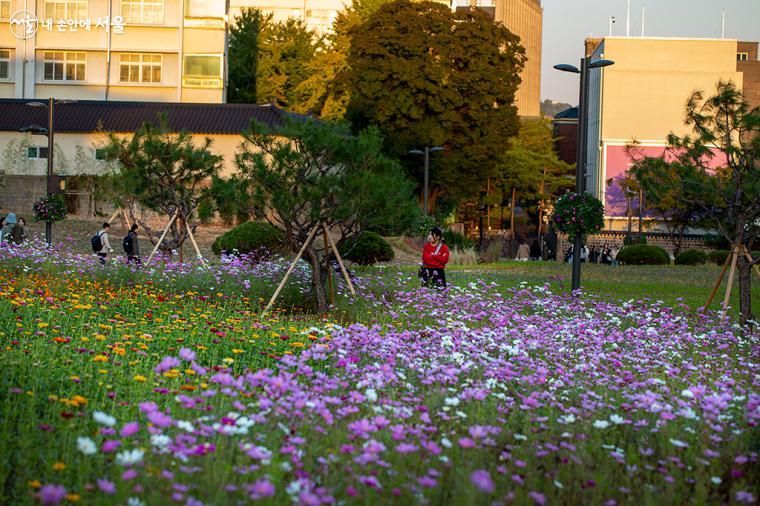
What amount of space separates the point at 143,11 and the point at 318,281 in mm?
47691

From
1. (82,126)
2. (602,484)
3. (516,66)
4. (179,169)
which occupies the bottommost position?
(602,484)

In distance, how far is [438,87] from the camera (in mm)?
55031

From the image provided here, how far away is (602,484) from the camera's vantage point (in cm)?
633

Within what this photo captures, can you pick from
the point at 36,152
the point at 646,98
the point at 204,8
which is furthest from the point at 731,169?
the point at 646,98

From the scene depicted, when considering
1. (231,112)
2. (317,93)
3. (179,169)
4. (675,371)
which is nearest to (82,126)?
(231,112)

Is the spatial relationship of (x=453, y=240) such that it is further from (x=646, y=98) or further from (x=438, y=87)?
(x=646, y=98)

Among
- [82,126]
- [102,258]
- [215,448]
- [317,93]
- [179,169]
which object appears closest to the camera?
[215,448]

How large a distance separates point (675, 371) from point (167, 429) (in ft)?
14.9

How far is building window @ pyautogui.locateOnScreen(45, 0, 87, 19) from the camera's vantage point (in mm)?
61875

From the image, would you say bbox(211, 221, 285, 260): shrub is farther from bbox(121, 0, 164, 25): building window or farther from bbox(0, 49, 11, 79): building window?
bbox(0, 49, 11, 79): building window

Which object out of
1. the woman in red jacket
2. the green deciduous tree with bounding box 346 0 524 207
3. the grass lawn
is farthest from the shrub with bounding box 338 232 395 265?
the green deciduous tree with bounding box 346 0 524 207

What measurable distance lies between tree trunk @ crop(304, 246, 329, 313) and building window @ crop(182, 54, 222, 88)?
45.0 meters

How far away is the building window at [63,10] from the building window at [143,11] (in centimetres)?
219

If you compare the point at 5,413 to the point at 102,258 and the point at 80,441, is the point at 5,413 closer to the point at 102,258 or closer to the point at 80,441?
the point at 80,441
